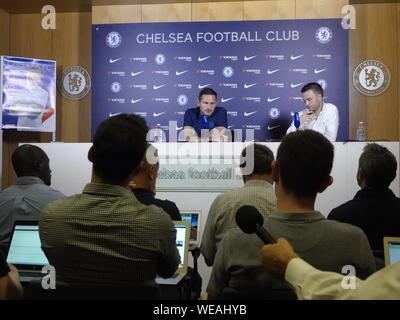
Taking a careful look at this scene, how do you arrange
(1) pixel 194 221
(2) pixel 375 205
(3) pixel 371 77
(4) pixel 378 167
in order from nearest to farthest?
(2) pixel 375 205 → (4) pixel 378 167 → (1) pixel 194 221 → (3) pixel 371 77

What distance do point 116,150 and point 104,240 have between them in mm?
299

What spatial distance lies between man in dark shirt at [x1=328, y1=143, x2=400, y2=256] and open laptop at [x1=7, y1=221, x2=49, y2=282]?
152cm

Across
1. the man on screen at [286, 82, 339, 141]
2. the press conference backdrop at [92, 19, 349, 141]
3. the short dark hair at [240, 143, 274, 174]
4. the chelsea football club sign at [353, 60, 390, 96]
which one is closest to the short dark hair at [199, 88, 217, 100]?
the press conference backdrop at [92, 19, 349, 141]

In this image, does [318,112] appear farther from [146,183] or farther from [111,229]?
[111,229]

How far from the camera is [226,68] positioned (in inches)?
242

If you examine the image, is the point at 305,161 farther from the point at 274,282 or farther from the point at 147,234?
the point at 147,234

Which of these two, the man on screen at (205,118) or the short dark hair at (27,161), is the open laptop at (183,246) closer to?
the short dark hair at (27,161)

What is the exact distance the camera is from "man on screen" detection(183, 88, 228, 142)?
575 cm

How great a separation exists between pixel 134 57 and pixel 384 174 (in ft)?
14.9

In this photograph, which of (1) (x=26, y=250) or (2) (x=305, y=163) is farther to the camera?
(1) (x=26, y=250)

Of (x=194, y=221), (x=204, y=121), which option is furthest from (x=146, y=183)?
(x=204, y=121)

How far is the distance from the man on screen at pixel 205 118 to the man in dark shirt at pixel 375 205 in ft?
10.7
